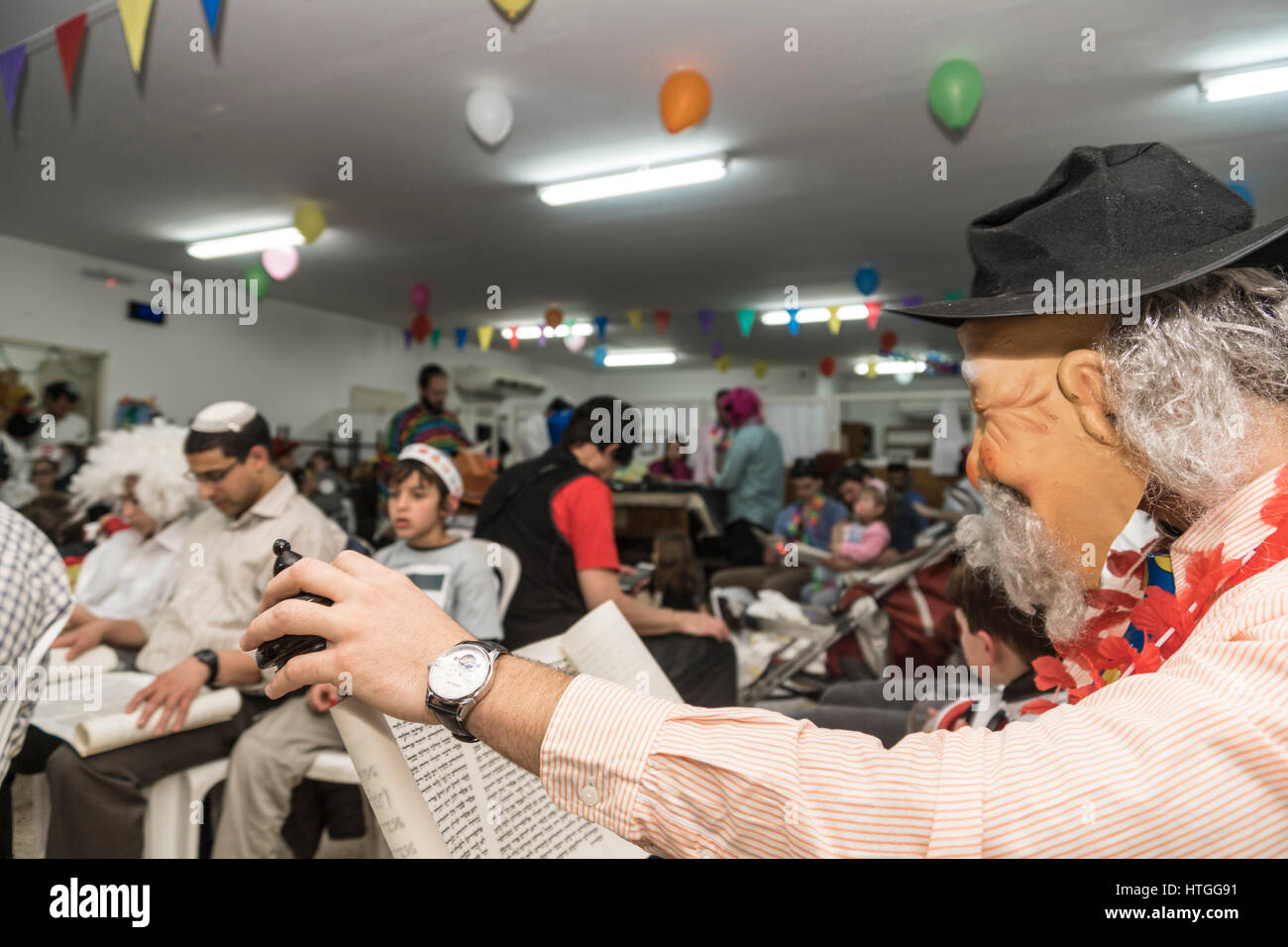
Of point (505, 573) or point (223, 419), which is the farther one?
point (505, 573)

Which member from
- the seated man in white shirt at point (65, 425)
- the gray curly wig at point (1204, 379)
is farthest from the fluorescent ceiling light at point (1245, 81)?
the seated man in white shirt at point (65, 425)

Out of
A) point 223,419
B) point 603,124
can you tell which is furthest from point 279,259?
point 223,419

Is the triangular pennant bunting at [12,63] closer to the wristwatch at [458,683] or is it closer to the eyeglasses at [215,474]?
the eyeglasses at [215,474]

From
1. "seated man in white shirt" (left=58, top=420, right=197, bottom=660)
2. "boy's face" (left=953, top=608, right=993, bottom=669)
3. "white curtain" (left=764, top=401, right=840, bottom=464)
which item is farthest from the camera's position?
"white curtain" (left=764, top=401, right=840, bottom=464)

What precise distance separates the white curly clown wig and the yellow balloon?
129 inches

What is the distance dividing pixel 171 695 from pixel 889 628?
2503mm

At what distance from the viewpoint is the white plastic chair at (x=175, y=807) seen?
1903 mm

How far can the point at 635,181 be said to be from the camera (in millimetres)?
5117

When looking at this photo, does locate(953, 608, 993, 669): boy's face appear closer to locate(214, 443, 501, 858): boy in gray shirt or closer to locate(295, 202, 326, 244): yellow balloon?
locate(214, 443, 501, 858): boy in gray shirt

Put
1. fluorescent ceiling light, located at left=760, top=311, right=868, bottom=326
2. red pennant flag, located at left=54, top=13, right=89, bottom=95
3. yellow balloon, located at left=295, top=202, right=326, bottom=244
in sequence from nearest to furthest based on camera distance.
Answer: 1. red pennant flag, located at left=54, top=13, right=89, bottom=95
2. yellow balloon, located at left=295, top=202, right=326, bottom=244
3. fluorescent ceiling light, located at left=760, top=311, right=868, bottom=326

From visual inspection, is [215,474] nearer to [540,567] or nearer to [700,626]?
[540,567]

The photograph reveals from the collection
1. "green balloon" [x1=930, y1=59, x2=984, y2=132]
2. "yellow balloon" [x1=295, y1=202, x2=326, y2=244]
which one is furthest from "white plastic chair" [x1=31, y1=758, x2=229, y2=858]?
"yellow balloon" [x1=295, y1=202, x2=326, y2=244]

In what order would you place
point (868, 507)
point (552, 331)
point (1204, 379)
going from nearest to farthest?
point (1204, 379) < point (868, 507) < point (552, 331)

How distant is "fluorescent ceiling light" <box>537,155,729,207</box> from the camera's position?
16.0ft
